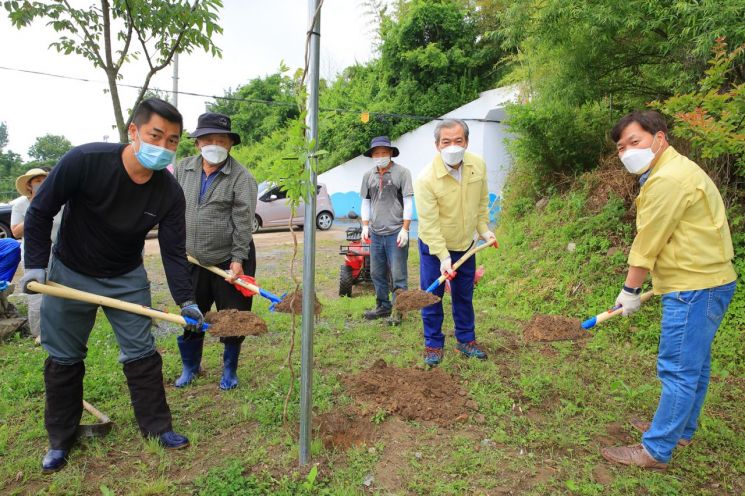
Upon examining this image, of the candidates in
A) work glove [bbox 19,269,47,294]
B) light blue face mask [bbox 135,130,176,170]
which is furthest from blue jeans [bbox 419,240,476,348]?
work glove [bbox 19,269,47,294]

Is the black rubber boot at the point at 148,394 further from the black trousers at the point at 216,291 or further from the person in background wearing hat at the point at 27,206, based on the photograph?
the person in background wearing hat at the point at 27,206

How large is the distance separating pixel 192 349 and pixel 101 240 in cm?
132

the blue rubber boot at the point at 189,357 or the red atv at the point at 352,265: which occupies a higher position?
the red atv at the point at 352,265

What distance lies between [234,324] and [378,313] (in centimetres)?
259

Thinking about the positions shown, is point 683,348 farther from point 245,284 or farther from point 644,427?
point 245,284

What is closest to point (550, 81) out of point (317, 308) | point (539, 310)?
point (539, 310)

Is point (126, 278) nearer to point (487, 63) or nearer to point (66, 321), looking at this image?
point (66, 321)

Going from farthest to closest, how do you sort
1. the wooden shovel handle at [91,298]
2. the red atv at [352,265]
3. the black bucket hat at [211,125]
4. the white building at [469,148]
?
the white building at [469,148]
the red atv at [352,265]
the black bucket hat at [211,125]
the wooden shovel handle at [91,298]

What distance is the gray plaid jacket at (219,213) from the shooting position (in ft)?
11.0

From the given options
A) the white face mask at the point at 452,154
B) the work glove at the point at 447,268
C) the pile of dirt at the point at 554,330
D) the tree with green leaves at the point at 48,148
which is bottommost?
the pile of dirt at the point at 554,330

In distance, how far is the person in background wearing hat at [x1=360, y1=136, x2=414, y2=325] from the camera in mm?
5191

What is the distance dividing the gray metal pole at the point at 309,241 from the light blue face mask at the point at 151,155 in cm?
91

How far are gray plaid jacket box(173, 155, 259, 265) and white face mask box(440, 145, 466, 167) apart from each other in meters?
1.48

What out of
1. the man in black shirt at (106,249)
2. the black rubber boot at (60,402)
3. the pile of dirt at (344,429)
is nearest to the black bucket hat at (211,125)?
the man in black shirt at (106,249)
